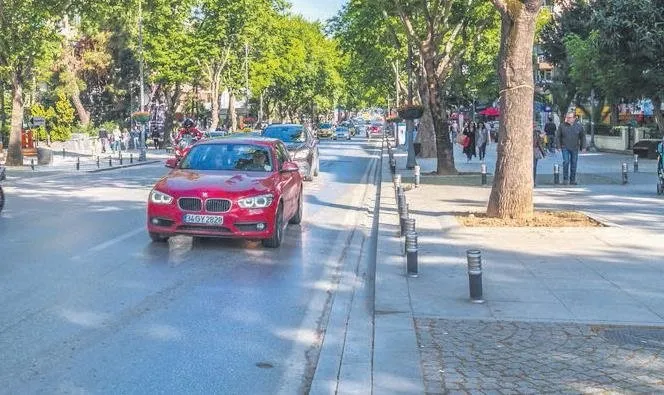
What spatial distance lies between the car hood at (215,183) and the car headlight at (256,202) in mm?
86

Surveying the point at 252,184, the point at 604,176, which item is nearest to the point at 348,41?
the point at 604,176

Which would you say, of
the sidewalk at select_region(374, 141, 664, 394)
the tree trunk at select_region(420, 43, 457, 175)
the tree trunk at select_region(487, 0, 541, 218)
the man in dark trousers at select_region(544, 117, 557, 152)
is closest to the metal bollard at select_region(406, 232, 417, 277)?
the sidewalk at select_region(374, 141, 664, 394)

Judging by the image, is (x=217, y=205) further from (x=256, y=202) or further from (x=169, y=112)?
(x=169, y=112)

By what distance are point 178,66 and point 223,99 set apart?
3920cm

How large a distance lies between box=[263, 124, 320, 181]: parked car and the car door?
33.1 feet

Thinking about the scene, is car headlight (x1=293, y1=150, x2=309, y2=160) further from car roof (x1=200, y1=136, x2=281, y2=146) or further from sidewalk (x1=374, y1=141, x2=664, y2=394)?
car roof (x1=200, y1=136, x2=281, y2=146)

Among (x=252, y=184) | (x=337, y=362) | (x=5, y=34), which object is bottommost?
(x=337, y=362)

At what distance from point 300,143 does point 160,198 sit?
533 inches

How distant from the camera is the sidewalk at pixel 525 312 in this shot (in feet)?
17.0

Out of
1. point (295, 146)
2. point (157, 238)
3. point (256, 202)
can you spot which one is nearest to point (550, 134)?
point (295, 146)

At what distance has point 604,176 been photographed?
23.0 m

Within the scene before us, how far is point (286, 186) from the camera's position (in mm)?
11719

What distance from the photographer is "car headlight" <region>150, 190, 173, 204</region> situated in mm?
10416

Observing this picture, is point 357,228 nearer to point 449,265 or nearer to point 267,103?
point 449,265
